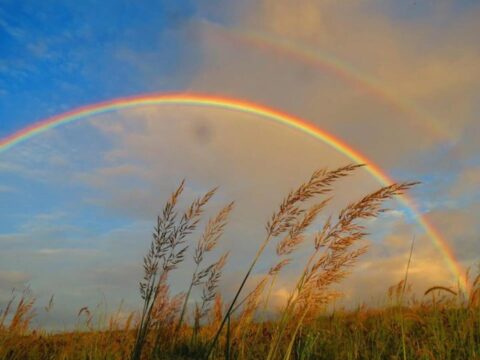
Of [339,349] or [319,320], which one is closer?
[339,349]

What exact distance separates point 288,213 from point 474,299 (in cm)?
380

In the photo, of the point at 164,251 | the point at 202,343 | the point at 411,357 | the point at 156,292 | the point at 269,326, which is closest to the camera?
the point at 156,292

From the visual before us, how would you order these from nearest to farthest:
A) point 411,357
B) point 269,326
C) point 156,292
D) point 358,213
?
point 358,213
point 156,292
point 411,357
point 269,326

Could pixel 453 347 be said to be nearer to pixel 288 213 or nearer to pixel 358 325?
pixel 358 325

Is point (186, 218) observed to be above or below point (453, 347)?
above

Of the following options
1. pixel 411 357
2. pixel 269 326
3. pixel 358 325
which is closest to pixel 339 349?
pixel 411 357

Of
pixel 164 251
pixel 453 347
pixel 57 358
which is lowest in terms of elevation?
pixel 57 358

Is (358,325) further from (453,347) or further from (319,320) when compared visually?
(453,347)

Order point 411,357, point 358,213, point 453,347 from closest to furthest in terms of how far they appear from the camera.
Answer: point 358,213 < point 411,357 < point 453,347

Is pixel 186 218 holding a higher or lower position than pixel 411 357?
higher

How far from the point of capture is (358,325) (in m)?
8.21

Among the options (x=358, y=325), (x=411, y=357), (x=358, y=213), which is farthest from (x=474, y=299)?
(x=358, y=213)

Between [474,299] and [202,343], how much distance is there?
147 inches

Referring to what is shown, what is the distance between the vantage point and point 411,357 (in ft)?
17.8
